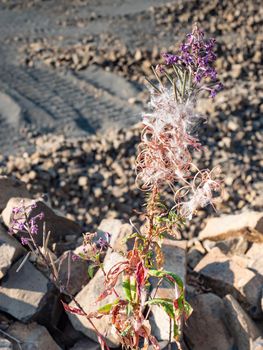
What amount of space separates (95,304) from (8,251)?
0.57 m

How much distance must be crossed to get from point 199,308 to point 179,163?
171 centimetres

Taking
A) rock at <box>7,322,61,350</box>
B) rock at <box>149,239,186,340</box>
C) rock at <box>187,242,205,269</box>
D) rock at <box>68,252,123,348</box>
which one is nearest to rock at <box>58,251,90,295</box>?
rock at <box>68,252,123,348</box>

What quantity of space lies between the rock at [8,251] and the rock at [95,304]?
0.42 meters

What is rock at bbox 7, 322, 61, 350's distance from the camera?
326cm

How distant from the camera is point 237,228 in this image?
4676 millimetres

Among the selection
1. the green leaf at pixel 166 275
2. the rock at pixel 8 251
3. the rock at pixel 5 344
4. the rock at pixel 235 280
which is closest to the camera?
the green leaf at pixel 166 275

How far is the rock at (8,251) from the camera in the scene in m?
3.46

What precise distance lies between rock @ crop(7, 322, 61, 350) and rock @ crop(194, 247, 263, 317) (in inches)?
44.0

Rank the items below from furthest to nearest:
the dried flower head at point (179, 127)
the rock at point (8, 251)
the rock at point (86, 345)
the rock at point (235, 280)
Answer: the rock at point (235, 280), the rock at point (8, 251), the rock at point (86, 345), the dried flower head at point (179, 127)

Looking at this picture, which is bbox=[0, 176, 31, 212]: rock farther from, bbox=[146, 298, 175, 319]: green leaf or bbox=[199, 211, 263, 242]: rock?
bbox=[146, 298, 175, 319]: green leaf

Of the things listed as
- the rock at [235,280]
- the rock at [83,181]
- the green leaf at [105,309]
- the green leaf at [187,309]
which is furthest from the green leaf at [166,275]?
the rock at [83,181]

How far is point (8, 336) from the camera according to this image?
3.28 meters

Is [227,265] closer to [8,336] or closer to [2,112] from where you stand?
[8,336]

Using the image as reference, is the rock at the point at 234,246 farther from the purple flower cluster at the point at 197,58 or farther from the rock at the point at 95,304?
the purple flower cluster at the point at 197,58
